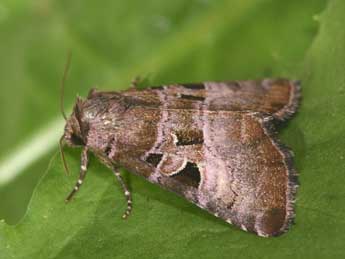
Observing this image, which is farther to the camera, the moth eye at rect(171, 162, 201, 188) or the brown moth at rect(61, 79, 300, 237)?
the moth eye at rect(171, 162, 201, 188)

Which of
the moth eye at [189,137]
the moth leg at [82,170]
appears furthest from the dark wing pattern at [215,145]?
the moth leg at [82,170]

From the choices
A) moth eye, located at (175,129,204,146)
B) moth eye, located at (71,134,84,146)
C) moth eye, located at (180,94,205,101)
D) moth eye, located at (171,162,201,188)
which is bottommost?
moth eye, located at (71,134,84,146)

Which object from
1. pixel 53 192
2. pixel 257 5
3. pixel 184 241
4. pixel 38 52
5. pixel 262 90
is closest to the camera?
pixel 184 241

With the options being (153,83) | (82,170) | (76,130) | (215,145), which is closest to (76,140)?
(76,130)

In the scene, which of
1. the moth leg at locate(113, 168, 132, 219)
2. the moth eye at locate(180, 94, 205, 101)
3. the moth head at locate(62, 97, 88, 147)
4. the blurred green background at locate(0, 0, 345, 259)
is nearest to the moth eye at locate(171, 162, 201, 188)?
the blurred green background at locate(0, 0, 345, 259)

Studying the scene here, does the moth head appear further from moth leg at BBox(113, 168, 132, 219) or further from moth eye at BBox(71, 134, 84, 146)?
moth leg at BBox(113, 168, 132, 219)

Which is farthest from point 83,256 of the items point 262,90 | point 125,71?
point 125,71

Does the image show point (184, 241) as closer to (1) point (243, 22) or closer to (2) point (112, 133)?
(2) point (112, 133)
